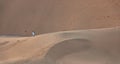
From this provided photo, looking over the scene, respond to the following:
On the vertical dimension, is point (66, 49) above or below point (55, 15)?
above

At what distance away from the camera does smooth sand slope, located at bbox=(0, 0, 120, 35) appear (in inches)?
91.0

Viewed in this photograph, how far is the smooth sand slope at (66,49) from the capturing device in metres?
1.18

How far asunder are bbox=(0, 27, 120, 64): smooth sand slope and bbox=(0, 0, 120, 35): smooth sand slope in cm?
97

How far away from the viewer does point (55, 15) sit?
247 centimetres

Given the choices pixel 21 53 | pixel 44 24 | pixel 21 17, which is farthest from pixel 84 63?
pixel 21 17

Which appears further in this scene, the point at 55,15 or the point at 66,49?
the point at 55,15

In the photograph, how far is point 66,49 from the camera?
48.3 inches

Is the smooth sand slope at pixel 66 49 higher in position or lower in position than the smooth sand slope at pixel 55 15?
higher

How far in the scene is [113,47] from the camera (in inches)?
49.8

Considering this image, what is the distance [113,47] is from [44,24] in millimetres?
1247

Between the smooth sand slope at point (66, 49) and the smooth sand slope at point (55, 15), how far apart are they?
3.17ft

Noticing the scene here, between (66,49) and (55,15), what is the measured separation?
4.19 ft

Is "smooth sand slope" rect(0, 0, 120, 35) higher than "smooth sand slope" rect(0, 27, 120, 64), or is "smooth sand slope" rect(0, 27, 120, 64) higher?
"smooth sand slope" rect(0, 27, 120, 64)

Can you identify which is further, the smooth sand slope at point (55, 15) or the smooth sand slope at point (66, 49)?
the smooth sand slope at point (55, 15)
